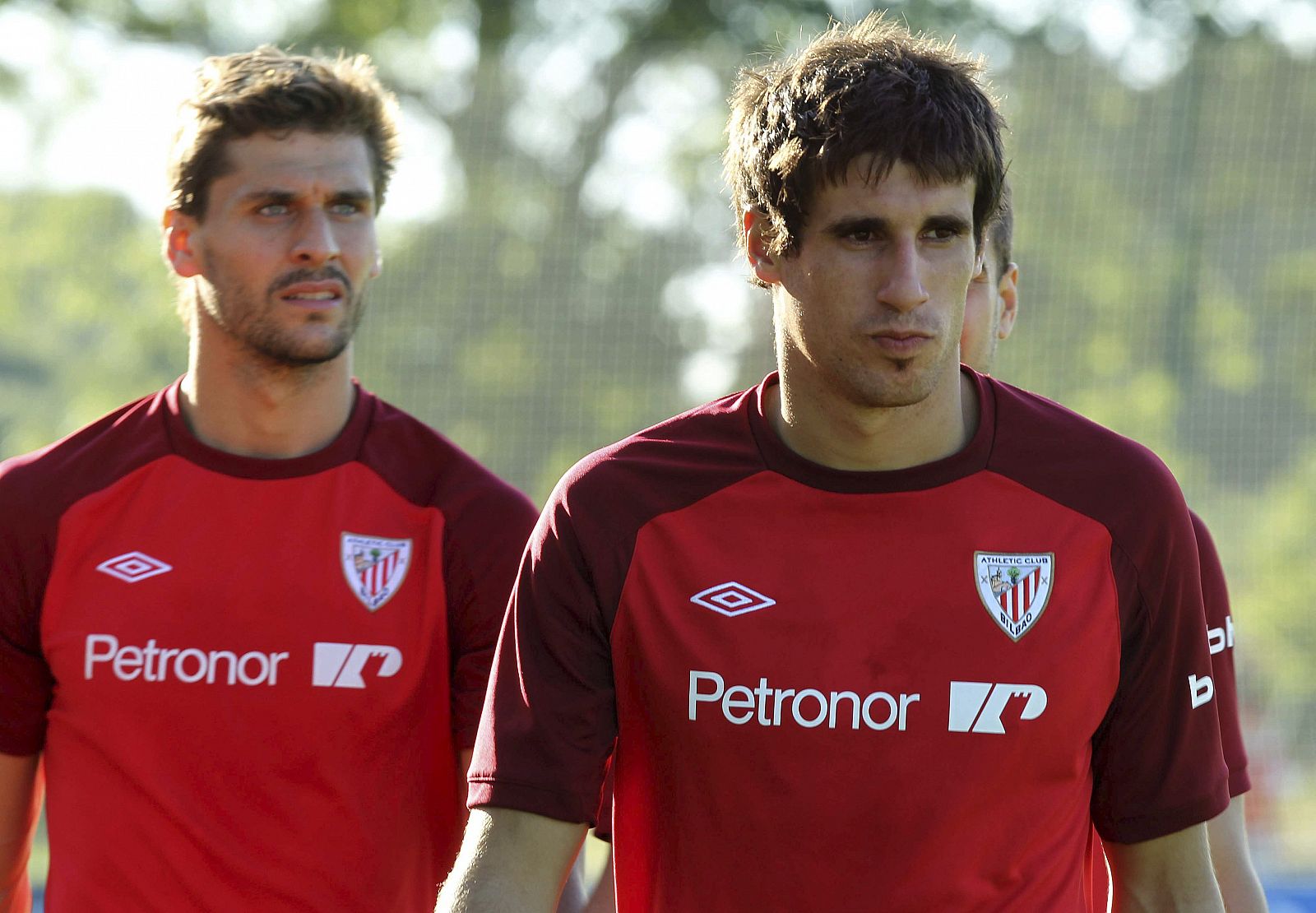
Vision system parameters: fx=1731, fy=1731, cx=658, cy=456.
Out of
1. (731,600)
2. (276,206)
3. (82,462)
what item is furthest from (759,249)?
(82,462)

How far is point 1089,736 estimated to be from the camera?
9.02 ft

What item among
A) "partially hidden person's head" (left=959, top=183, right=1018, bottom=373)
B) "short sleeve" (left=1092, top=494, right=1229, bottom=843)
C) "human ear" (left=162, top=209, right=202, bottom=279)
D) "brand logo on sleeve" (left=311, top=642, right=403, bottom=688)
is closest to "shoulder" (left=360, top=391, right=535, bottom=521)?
"brand logo on sleeve" (left=311, top=642, right=403, bottom=688)

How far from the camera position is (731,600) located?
2.79 meters

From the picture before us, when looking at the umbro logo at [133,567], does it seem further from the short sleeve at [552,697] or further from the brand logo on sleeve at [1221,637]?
the brand logo on sleeve at [1221,637]

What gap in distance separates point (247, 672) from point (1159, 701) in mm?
1749

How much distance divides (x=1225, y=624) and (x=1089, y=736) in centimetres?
77

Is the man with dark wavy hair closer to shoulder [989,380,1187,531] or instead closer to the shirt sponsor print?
shoulder [989,380,1187,531]

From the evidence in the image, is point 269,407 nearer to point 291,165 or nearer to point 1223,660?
point 291,165

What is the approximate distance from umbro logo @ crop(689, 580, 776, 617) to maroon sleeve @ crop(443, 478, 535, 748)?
735mm

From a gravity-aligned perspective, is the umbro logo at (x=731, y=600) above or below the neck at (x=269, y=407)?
below

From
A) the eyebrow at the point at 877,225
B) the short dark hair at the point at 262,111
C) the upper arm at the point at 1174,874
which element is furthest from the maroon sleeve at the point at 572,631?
the short dark hair at the point at 262,111

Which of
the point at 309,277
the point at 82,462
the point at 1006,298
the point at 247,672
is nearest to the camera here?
the point at 247,672

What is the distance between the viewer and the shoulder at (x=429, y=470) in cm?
355

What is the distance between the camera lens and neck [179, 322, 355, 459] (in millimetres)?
3674
